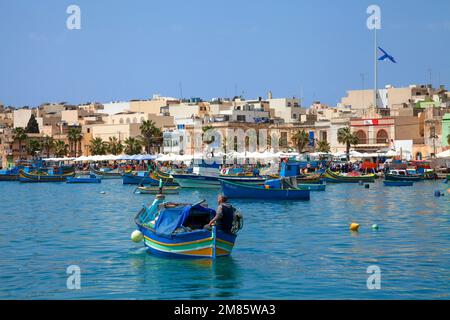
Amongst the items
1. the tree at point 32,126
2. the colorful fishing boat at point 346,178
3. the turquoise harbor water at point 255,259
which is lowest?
the turquoise harbor water at point 255,259

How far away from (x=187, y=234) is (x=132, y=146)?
3616 inches

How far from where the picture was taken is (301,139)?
4215 inches

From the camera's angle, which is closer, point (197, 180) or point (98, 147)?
point (197, 180)

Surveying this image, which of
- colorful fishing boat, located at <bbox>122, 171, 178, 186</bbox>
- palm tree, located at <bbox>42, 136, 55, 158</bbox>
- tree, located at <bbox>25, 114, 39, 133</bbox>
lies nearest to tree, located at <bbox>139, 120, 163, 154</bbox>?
palm tree, located at <bbox>42, 136, 55, 158</bbox>

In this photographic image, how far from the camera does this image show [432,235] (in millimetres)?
31719

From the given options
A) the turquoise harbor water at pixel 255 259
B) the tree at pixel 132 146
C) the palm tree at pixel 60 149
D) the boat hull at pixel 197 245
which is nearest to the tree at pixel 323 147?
the tree at pixel 132 146

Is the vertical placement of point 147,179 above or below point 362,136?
below

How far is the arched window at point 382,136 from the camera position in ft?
333

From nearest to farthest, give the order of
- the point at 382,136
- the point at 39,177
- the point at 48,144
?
the point at 39,177 → the point at 382,136 → the point at 48,144

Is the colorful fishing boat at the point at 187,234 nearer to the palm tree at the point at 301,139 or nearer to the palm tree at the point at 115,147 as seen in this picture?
the palm tree at the point at 301,139

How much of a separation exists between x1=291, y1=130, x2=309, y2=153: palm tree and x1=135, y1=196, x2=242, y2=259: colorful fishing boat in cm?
8191

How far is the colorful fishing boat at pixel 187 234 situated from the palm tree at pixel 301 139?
81.9 meters

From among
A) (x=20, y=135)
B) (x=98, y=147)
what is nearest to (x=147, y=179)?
(x=98, y=147)

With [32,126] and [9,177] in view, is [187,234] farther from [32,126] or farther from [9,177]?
[32,126]
